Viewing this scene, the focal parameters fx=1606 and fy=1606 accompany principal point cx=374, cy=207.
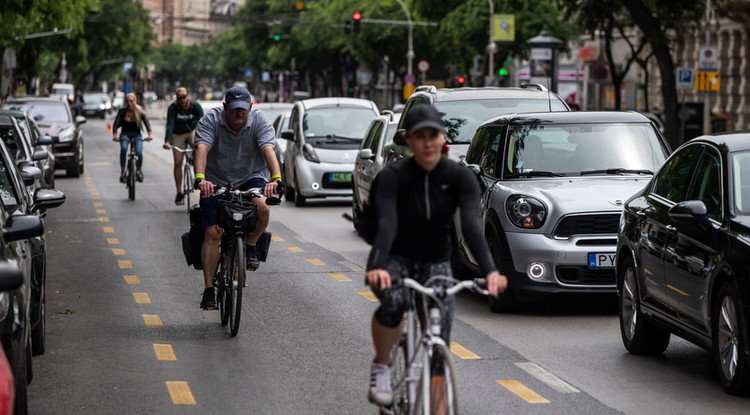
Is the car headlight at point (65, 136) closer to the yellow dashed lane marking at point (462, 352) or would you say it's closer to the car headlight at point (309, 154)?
the car headlight at point (309, 154)

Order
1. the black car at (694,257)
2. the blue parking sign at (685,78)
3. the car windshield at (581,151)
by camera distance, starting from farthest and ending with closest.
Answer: the blue parking sign at (685,78), the car windshield at (581,151), the black car at (694,257)

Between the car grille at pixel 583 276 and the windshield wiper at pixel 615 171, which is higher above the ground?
the windshield wiper at pixel 615 171

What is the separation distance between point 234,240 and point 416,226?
4.45 m

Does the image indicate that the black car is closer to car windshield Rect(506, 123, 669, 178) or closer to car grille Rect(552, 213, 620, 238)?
car grille Rect(552, 213, 620, 238)

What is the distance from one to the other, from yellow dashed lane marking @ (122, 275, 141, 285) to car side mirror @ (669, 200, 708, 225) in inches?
247

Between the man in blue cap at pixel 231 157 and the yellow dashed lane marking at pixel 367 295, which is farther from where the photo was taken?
the yellow dashed lane marking at pixel 367 295

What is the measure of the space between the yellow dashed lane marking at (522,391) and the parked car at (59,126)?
919 inches

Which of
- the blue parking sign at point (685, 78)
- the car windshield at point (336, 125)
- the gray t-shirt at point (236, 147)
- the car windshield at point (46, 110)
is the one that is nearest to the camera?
the gray t-shirt at point (236, 147)

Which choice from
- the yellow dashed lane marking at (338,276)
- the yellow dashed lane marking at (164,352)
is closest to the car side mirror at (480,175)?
the yellow dashed lane marking at (338,276)

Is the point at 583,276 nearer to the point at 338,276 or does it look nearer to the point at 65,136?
the point at 338,276

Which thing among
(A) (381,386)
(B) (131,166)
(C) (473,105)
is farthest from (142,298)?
(B) (131,166)

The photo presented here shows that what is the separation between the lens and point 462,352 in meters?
10.4

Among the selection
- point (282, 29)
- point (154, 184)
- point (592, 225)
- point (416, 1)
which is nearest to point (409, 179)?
point (592, 225)

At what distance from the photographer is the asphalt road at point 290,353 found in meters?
8.51
